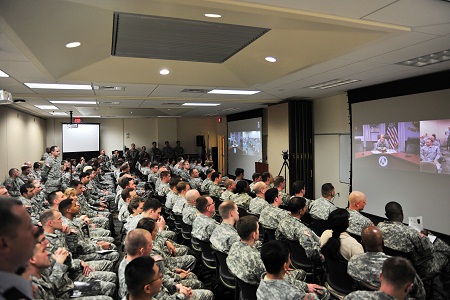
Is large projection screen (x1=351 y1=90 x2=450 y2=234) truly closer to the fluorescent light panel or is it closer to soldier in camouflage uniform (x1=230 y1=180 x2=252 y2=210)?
the fluorescent light panel

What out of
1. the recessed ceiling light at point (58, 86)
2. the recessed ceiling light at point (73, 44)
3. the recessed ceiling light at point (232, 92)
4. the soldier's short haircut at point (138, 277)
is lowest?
the soldier's short haircut at point (138, 277)

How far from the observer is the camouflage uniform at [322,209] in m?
4.77

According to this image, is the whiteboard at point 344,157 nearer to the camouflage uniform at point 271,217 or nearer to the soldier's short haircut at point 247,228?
the camouflage uniform at point 271,217

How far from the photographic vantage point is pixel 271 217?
442 centimetres

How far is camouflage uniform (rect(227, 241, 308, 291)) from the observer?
267 cm

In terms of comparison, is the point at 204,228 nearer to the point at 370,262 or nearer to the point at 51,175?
the point at 370,262

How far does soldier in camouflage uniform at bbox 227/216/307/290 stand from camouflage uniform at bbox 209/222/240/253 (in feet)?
1.29

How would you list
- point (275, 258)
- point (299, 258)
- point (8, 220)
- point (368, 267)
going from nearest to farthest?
point (8, 220)
point (275, 258)
point (368, 267)
point (299, 258)

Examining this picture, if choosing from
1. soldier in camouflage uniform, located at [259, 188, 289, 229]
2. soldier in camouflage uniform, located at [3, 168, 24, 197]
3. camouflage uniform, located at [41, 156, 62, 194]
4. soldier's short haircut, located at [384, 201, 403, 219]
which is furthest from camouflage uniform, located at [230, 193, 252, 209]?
camouflage uniform, located at [41, 156, 62, 194]

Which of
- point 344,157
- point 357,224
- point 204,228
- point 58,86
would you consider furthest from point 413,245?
point 58,86

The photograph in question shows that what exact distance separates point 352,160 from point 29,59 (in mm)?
7136

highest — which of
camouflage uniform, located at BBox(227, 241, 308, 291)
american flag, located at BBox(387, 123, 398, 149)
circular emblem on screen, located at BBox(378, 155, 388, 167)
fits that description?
american flag, located at BBox(387, 123, 398, 149)

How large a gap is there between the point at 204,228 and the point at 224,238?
58 cm

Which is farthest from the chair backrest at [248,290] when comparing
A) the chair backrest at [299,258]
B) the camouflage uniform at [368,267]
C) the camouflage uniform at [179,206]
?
the camouflage uniform at [179,206]
